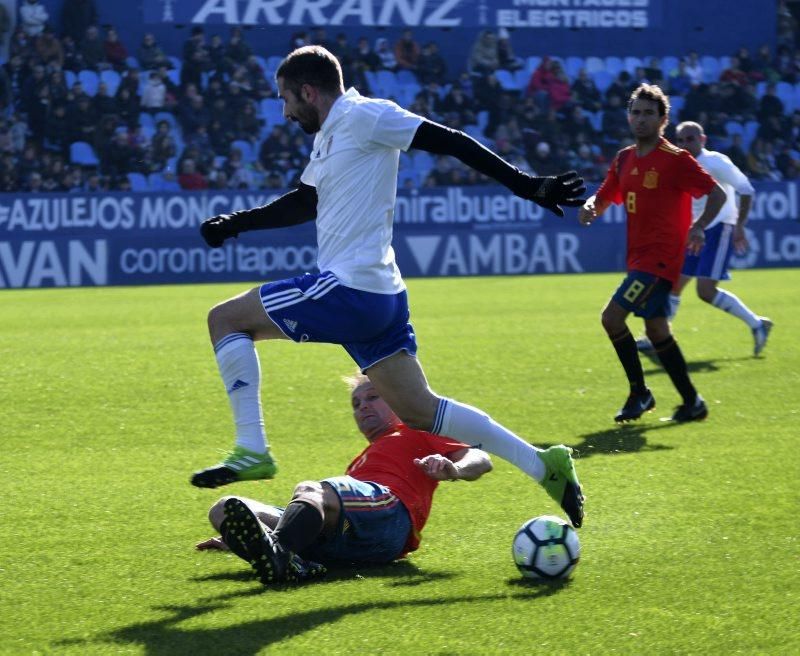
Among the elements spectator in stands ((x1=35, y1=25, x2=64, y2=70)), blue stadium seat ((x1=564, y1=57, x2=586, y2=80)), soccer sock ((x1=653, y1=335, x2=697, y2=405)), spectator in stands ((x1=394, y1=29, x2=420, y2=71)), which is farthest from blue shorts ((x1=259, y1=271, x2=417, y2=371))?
blue stadium seat ((x1=564, y1=57, x2=586, y2=80))

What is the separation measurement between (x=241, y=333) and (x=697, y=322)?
1098 centimetres

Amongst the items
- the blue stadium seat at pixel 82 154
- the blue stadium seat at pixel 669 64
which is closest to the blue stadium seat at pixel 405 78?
the blue stadium seat at pixel 669 64

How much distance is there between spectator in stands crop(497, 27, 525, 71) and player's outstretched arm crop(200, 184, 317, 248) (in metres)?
23.0

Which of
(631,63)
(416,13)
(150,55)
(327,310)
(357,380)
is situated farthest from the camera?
(631,63)

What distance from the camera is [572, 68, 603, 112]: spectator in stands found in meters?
27.6

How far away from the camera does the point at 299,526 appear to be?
174 inches

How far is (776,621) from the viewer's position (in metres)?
4.04

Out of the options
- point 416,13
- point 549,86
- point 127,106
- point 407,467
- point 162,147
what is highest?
point 416,13

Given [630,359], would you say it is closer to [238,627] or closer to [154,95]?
[238,627]

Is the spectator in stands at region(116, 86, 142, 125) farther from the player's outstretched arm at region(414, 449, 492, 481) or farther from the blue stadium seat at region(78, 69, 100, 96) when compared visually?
the player's outstretched arm at region(414, 449, 492, 481)

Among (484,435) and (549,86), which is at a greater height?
(549,86)

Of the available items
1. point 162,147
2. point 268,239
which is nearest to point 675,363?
point 268,239

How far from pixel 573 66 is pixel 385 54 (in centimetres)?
423

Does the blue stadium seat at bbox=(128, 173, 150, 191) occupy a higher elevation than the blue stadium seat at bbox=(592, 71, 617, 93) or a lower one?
lower
